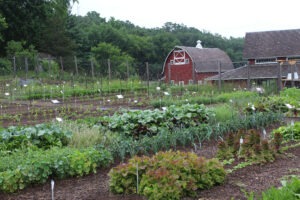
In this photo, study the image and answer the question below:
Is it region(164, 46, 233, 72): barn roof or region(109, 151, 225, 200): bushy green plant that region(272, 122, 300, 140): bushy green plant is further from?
region(164, 46, 233, 72): barn roof

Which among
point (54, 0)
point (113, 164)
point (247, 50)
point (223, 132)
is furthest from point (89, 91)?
point (54, 0)

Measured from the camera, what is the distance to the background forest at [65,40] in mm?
31438

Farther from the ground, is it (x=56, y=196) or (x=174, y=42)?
(x=174, y=42)

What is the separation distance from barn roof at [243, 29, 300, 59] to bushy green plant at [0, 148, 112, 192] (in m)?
28.4

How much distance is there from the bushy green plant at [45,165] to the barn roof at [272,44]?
28436mm

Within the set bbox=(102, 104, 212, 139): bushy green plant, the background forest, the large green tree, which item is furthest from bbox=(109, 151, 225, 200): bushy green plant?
the large green tree

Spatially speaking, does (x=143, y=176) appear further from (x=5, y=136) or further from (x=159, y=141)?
(x=5, y=136)

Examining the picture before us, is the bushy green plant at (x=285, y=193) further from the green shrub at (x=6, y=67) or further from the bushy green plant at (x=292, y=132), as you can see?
the green shrub at (x=6, y=67)

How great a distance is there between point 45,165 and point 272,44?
3074 cm

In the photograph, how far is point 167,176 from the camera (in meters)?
3.83

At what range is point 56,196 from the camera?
4.27 m

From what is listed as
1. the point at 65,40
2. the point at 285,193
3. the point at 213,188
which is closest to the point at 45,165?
the point at 213,188

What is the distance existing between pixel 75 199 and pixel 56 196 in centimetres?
28

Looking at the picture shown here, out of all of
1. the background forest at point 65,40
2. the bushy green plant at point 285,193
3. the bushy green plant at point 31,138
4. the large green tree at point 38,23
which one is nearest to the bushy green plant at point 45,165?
the bushy green plant at point 31,138
